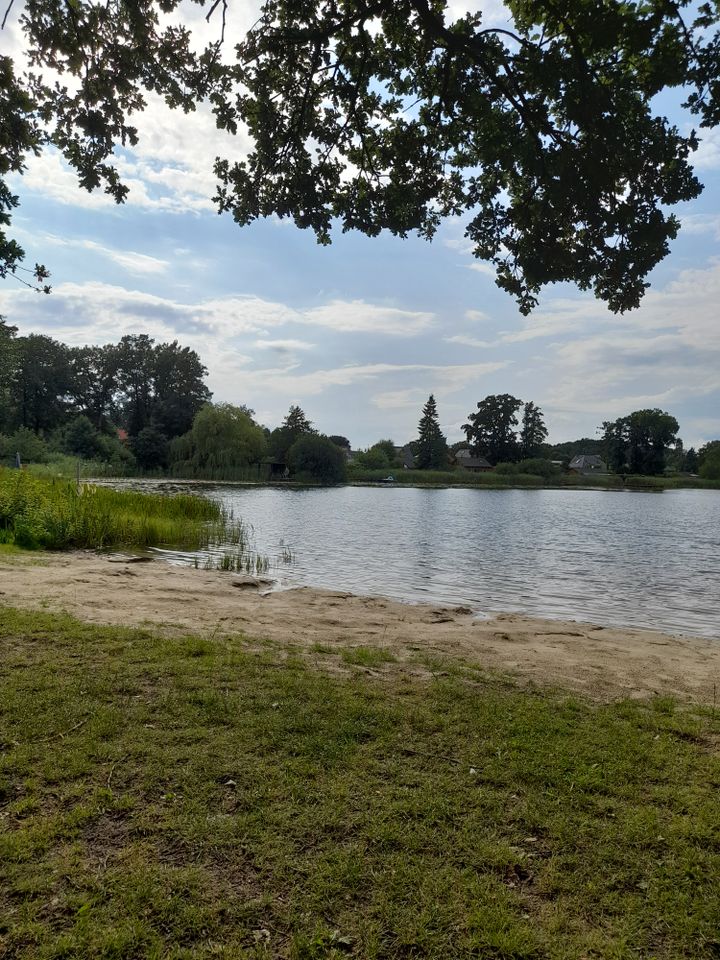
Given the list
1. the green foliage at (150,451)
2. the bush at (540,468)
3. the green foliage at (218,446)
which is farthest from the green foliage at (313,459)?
the bush at (540,468)

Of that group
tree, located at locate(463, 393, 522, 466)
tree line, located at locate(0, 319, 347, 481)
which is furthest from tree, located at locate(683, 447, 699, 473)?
tree line, located at locate(0, 319, 347, 481)

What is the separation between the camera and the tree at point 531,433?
109125mm

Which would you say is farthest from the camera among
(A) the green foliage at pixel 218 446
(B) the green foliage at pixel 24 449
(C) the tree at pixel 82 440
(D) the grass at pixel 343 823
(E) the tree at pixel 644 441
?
(E) the tree at pixel 644 441

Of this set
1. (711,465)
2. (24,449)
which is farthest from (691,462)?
(24,449)

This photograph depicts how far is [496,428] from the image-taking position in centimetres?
11000

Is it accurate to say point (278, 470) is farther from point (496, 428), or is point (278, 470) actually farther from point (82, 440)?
point (496, 428)

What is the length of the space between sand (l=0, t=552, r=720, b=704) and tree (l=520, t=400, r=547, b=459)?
10311 cm

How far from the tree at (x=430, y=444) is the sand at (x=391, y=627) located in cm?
9403

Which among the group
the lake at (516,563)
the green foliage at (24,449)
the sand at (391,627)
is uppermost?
the green foliage at (24,449)

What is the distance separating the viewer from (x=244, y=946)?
90.7 inches

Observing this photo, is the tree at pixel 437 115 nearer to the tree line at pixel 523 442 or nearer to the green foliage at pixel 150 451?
the green foliage at pixel 150 451

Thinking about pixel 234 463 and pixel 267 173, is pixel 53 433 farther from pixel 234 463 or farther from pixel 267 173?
pixel 267 173

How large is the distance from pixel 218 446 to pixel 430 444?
45372mm

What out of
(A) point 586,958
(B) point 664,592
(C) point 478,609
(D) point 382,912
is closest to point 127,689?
(D) point 382,912
